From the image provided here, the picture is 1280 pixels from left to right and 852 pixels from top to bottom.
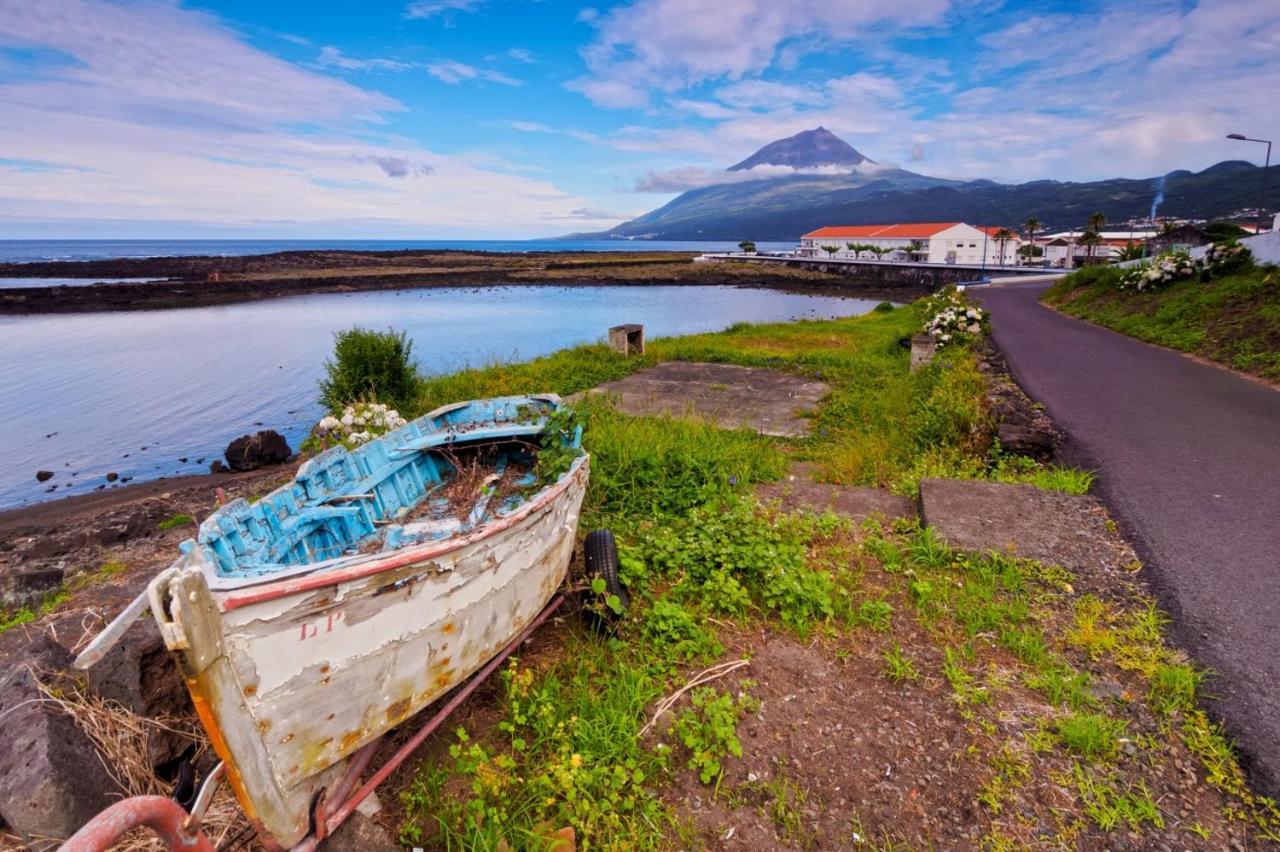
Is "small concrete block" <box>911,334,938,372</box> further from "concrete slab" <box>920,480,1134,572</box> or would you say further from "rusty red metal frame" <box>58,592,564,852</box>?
"rusty red metal frame" <box>58,592,564,852</box>

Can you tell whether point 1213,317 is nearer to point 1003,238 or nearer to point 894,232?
point 1003,238

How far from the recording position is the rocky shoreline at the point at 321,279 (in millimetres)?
38125

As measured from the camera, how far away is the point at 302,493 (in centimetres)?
461

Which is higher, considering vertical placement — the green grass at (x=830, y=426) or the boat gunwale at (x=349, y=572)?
the boat gunwale at (x=349, y=572)

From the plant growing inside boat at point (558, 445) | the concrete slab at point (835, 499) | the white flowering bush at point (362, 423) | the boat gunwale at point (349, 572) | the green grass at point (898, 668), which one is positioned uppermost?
the boat gunwale at point (349, 572)

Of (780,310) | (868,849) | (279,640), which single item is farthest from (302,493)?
(780,310)

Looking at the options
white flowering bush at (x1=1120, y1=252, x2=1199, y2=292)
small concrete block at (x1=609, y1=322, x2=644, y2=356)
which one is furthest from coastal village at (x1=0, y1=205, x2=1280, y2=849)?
white flowering bush at (x1=1120, y1=252, x2=1199, y2=292)

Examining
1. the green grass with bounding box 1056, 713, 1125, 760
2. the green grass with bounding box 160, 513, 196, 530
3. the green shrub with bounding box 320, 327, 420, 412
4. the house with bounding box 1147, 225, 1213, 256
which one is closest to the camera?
the green grass with bounding box 1056, 713, 1125, 760

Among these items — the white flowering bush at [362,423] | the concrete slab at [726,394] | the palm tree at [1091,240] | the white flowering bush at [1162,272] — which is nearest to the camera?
the white flowering bush at [362,423]

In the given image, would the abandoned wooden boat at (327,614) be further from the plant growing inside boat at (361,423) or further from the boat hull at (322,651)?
the plant growing inside boat at (361,423)

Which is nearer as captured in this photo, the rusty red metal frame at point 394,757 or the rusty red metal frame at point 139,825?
the rusty red metal frame at point 139,825

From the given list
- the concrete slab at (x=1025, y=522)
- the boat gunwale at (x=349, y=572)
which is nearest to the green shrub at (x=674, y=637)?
the boat gunwale at (x=349, y=572)

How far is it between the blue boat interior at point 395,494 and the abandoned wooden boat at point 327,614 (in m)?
0.02

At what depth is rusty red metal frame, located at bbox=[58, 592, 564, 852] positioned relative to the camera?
1.93m
